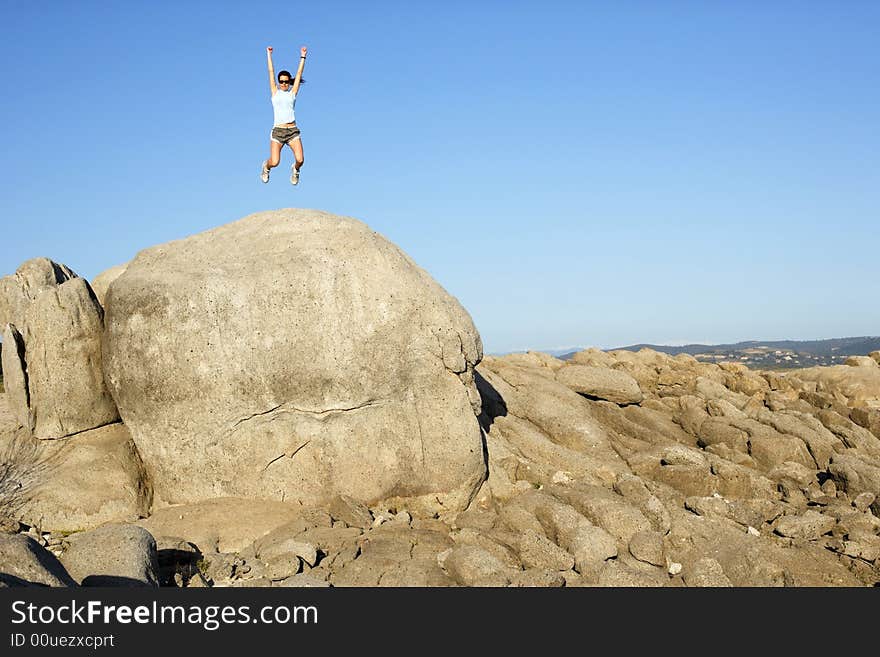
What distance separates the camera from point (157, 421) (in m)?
14.6

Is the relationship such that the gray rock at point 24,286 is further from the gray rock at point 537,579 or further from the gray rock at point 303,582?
the gray rock at point 537,579

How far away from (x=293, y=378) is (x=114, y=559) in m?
4.69

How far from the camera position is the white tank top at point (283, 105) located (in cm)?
1376

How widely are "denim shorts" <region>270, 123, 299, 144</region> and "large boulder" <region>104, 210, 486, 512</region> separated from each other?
81.0 inches

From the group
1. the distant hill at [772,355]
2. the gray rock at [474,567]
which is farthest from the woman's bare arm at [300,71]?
the distant hill at [772,355]

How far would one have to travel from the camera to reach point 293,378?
47.9 feet

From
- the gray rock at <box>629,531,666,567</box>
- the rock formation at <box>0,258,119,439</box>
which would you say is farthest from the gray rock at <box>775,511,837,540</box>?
the rock formation at <box>0,258,119,439</box>

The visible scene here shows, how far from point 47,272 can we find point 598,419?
43.8 ft

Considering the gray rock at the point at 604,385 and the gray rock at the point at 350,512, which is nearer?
the gray rock at the point at 350,512

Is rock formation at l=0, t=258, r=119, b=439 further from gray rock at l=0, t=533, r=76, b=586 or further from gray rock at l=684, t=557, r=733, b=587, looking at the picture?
→ gray rock at l=684, t=557, r=733, b=587

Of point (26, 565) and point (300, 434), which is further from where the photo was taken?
point (300, 434)

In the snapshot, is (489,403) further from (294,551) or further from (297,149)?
(297,149)

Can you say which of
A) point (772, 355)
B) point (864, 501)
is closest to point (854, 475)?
point (864, 501)

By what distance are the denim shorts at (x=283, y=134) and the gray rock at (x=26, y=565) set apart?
7.62 m
